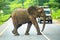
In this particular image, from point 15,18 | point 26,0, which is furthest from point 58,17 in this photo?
point 15,18

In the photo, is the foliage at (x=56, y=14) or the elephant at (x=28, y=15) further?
the foliage at (x=56, y=14)

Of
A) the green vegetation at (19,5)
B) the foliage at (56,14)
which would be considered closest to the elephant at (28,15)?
the green vegetation at (19,5)

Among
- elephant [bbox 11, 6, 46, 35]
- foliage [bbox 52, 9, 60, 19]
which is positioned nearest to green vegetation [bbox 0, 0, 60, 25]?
foliage [bbox 52, 9, 60, 19]

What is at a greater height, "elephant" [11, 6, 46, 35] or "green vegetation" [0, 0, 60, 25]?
"elephant" [11, 6, 46, 35]

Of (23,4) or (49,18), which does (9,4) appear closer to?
(23,4)

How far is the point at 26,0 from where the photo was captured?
172ft

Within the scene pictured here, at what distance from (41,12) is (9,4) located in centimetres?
2795

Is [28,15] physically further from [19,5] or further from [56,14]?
[56,14]

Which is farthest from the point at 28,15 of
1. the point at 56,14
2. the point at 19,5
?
the point at 56,14

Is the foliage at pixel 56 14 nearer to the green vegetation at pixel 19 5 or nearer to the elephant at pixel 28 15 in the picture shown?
the green vegetation at pixel 19 5

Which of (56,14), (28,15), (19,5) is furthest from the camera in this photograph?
(56,14)

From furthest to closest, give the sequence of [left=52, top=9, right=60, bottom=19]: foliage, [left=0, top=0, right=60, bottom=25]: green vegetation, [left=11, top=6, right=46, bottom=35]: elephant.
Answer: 1. [left=52, top=9, right=60, bottom=19]: foliage
2. [left=0, top=0, right=60, bottom=25]: green vegetation
3. [left=11, top=6, right=46, bottom=35]: elephant

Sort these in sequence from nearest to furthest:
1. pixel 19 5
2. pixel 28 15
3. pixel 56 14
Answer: pixel 28 15 < pixel 19 5 < pixel 56 14

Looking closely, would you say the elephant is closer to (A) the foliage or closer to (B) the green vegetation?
(B) the green vegetation
